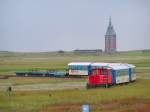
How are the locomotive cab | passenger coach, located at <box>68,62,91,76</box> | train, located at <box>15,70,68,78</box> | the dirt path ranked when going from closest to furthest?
1. the dirt path
2. the locomotive cab
3. train, located at <box>15,70,68,78</box>
4. passenger coach, located at <box>68,62,91,76</box>

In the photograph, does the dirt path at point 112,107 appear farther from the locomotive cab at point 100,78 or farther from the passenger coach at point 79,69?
the passenger coach at point 79,69

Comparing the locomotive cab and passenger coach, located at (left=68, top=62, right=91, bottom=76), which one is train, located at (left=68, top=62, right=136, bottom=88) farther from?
passenger coach, located at (left=68, top=62, right=91, bottom=76)

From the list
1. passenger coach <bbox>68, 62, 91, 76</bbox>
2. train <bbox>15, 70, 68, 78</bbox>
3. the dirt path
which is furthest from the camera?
passenger coach <bbox>68, 62, 91, 76</bbox>

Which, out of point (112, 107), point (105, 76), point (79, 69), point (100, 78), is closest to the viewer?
point (112, 107)

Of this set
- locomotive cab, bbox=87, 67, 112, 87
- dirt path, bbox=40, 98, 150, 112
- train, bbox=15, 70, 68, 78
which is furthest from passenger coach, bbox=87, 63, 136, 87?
train, bbox=15, 70, 68, 78

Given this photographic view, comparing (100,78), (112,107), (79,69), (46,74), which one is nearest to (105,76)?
(100,78)

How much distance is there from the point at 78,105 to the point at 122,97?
6124 millimetres

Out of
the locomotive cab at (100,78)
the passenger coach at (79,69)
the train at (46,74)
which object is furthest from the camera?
the passenger coach at (79,69)

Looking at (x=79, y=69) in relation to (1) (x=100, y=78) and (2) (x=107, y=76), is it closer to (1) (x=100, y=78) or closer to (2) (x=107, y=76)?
(2) (x=107, y=76)

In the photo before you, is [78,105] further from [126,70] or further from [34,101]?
[126,70]

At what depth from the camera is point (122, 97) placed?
125 ft

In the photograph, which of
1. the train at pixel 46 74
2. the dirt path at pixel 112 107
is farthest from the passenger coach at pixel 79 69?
the dirt path at pixel 112 107

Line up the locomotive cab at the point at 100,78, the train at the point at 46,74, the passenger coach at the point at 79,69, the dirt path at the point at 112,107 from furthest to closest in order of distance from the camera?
the passenger coach at the point at 79,69
the train at the point at 46,74
the locomotive cab at the point at 100,78
the dirt path at the point at 112,107

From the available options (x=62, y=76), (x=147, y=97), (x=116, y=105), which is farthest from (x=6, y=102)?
(x=62, y=76)
